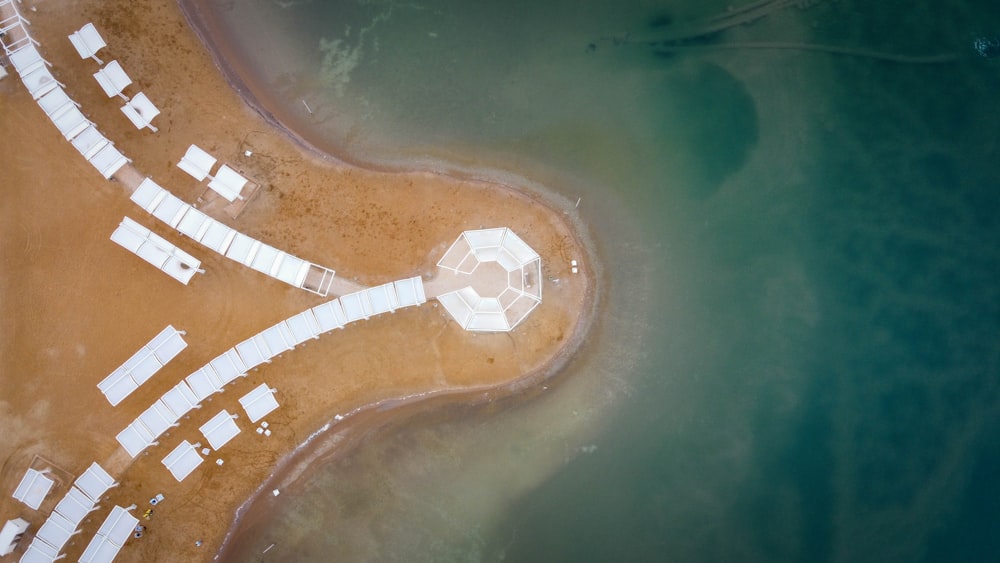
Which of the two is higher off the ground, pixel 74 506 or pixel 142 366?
pixel 142 366

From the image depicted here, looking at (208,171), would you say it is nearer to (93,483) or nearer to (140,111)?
(140,111)

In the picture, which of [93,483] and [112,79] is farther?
[112,79]

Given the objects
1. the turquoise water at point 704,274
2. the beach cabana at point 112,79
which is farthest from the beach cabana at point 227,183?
the beach cabana at point 112,79

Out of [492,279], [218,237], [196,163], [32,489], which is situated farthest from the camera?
[492,279]

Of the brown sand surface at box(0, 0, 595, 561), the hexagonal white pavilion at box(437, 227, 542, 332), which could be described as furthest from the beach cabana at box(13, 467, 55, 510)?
the hexagonal white pavilion at box(437, 227, 542, 332)

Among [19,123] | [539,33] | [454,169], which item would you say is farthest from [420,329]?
[19,123]

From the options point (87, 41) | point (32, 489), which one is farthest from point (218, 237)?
point (32, 489)

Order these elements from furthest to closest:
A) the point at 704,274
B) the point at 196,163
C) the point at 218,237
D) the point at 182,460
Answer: the point at 704,274 < the point at 196,163 < the point at 182,460 < the point at 218,237
